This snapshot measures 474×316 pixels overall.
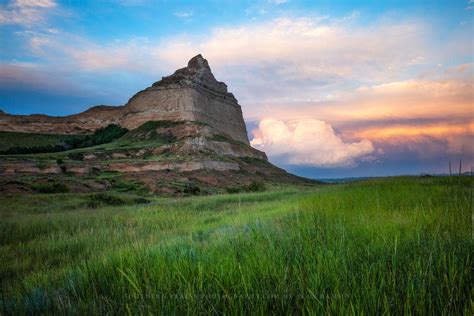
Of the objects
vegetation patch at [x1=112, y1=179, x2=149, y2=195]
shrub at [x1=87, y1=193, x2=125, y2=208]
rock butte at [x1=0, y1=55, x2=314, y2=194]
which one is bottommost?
shrub at [x1=87, y1=193, x2=125, y2=208]

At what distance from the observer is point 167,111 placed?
240 feet

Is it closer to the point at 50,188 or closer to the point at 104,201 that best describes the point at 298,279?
the point at 104,201

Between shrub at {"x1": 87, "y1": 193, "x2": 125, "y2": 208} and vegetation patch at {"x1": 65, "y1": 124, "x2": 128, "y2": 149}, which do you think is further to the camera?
vegetation patch at {"x1": 65, "y1": 124, "x2": 128, "y2": 149}

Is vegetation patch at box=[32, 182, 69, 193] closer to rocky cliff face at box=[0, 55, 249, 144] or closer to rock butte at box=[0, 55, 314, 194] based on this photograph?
rock butte at box=[0, 55, 314, 194]

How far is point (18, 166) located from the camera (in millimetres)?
35219

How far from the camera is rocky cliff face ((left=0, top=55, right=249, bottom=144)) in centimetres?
7219

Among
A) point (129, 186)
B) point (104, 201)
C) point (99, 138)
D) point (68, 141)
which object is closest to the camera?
point (104, 201)

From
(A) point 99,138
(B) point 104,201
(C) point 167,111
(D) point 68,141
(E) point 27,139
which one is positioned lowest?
(B) point 104,201

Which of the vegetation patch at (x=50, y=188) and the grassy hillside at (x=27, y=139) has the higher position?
the grassy hillside at (x=27, y=139)

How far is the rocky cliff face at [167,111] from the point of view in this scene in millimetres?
72188

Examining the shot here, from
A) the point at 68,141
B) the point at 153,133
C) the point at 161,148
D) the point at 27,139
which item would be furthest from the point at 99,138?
the point at 161,148

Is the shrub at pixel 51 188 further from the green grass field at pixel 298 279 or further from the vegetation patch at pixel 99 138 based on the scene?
the vegetation patch at pixel 99 138

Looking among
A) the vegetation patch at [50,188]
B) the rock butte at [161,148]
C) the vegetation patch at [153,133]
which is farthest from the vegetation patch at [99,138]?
the vegetation patch at [50,188]

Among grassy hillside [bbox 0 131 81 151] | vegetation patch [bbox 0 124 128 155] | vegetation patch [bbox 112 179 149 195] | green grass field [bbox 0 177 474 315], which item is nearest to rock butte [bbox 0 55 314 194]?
vegetation patch [bbox 112 179 149 195]
